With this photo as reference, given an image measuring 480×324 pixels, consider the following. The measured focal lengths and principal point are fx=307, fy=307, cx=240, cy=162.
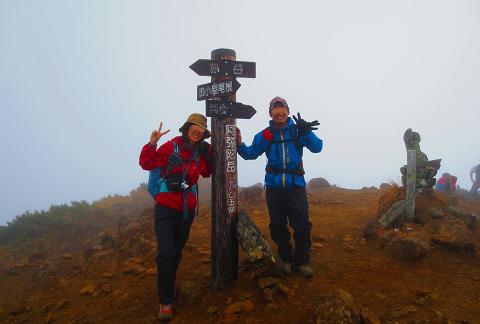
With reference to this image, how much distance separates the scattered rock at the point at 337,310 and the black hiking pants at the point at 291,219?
1323mm

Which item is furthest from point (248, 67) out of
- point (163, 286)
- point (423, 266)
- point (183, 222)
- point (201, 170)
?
point (423, 266)

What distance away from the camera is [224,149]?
5.40 m

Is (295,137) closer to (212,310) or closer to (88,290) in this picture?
(212,310)

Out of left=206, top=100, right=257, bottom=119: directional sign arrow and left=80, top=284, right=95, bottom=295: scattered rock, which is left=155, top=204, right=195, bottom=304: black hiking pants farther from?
left=80, top=284, right=95, bottom=295: scattered rock

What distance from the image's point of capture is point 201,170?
5.20 meters

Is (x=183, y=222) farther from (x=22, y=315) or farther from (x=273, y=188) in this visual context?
(x=22, y=315)

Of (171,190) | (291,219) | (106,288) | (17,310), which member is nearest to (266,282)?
(291,219)

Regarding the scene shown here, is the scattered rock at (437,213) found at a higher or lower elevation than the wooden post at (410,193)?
lower

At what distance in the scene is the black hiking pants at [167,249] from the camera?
466cm

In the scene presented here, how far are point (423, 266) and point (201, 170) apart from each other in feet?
15.3

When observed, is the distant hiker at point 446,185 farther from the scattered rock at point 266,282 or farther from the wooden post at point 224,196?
the wooden post at point 224,196

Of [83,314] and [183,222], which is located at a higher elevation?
[183,222]

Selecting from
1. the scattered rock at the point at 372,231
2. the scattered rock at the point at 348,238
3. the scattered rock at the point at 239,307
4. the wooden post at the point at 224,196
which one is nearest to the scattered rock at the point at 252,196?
the scattered rock at the point at 348,238

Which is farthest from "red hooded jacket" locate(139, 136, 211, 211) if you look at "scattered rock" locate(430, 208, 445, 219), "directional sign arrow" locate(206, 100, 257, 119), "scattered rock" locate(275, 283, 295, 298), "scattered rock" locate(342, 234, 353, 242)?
"scattered rock" locate(430, 208, 445, 219)
